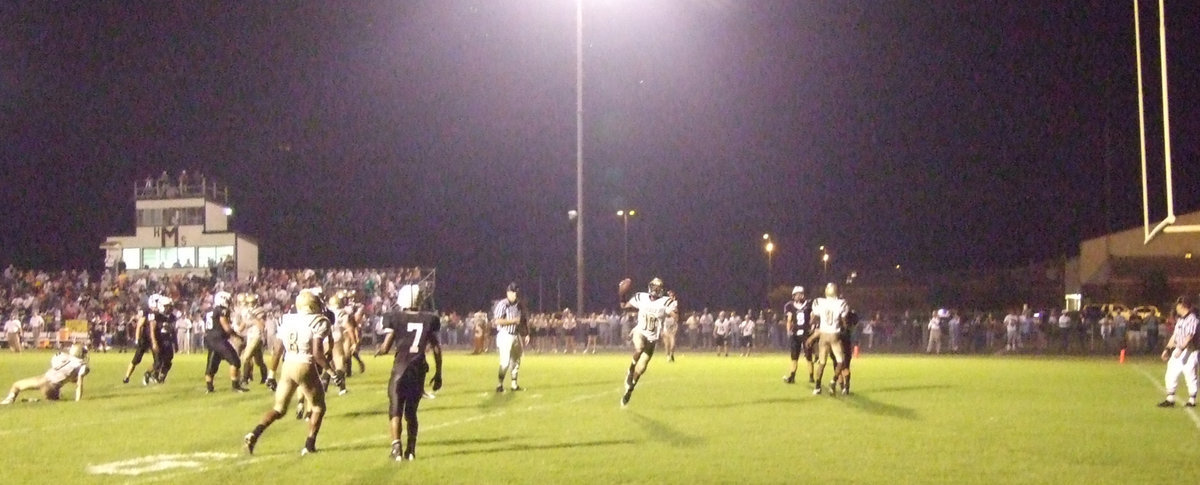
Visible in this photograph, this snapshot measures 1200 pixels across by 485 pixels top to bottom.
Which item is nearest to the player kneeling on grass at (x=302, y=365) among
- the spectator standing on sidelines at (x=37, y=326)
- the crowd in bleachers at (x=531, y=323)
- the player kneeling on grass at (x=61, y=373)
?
the player kneeling on grass at (x=61, y=373)

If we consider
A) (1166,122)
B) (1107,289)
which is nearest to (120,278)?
(1166,122)

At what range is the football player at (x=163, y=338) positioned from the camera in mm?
21969

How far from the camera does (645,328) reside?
17.3m

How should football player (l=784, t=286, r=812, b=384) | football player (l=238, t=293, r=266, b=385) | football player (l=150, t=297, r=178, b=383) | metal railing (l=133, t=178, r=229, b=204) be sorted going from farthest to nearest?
metal railing (l=133, t=178, r=229, b=204)
football player (l=150, t=297, r=178, b=383)
football player (l=784, t=286, r=812, b=384)
football player (l=238, t=293, r=266, b=385)

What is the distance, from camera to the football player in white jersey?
56.3ft

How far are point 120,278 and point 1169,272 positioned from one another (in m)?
50.8

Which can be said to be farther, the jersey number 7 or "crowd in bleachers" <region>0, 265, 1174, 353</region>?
"crowd in bleachers" <region>0, 265, 1174, 353</region>

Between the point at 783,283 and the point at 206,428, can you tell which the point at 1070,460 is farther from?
the point at 783,283

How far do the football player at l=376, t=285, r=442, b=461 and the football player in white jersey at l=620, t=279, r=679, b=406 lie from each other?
5314 millimetres

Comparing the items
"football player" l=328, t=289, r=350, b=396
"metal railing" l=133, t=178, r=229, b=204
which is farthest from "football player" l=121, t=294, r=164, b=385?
"metal railing" l=133, t=178, r=229, b=204

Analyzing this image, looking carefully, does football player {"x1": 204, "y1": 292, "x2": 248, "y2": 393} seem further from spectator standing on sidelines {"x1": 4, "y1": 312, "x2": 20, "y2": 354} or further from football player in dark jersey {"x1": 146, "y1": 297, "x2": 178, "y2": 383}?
spectator standing on sidelines {"x1": 4, "y1": 312, "x2": 20, "y2": 354}

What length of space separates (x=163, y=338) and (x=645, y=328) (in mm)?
10550

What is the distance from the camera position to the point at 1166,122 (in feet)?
61.4

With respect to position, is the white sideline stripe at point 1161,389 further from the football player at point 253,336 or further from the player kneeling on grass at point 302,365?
the football player at point 253,336
